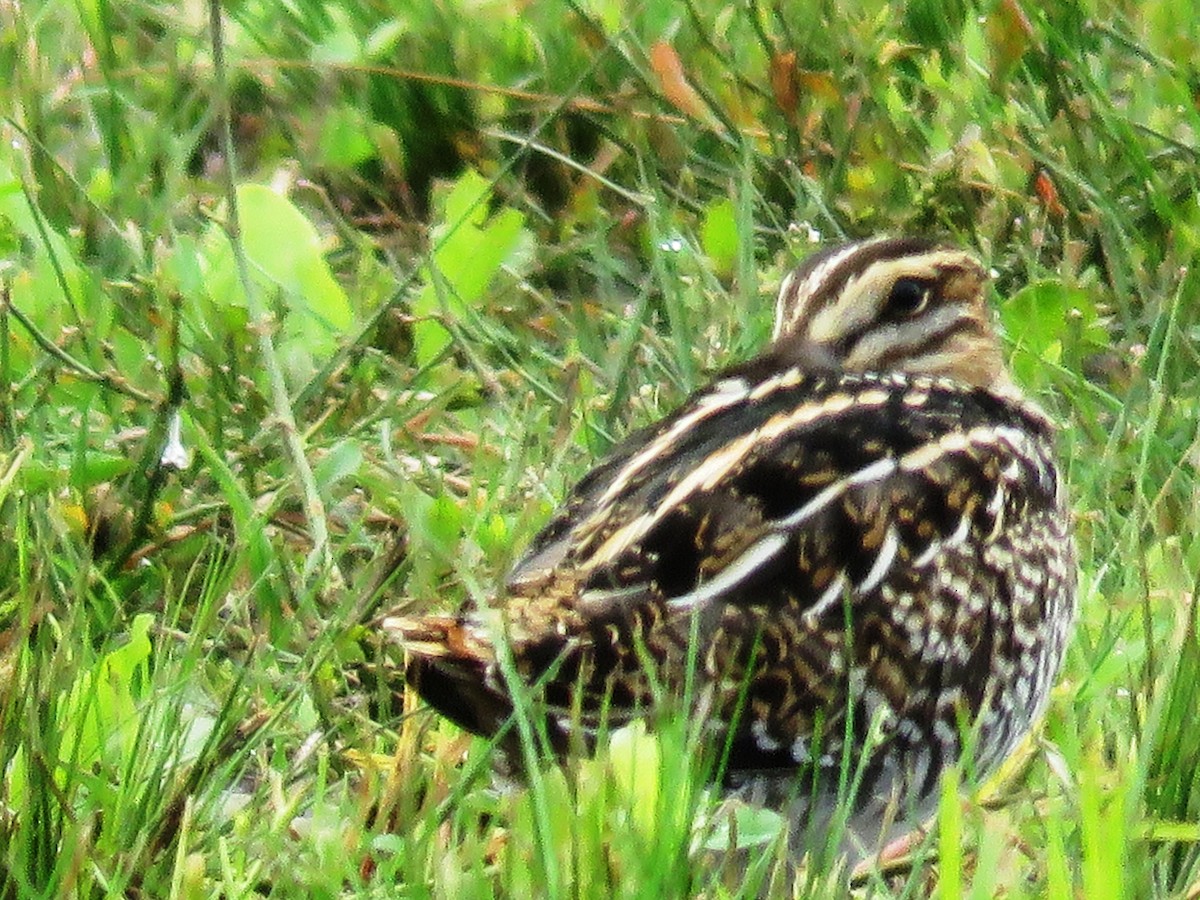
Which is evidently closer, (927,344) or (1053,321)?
(927,344)

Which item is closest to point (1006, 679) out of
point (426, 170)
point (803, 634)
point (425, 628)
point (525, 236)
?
point (803, 634)

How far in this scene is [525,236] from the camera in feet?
16.0

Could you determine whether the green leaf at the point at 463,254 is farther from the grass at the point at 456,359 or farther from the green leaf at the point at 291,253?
the green leaf at the point at 291,253

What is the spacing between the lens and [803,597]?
296 centimetres

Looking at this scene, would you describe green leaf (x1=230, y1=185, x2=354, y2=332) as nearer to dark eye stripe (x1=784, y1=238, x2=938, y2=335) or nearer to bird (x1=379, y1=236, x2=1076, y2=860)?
dark eye stripe (x1=784, y1=238, x2=938, y2=335)

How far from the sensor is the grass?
258 cm

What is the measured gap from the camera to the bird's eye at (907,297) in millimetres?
3672

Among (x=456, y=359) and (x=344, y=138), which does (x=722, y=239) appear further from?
(x=344, y=138)

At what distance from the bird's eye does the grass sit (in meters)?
0.37

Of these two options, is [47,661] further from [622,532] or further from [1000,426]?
[1000,426]

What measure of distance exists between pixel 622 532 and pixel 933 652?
42 cm

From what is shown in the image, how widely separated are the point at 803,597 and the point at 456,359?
5.88 ft

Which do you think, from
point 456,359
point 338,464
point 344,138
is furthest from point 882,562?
point 344,138

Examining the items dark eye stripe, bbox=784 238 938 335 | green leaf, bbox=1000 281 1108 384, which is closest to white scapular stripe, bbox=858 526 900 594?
dark eye stripe, bbox=784 238 938 335
